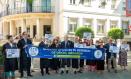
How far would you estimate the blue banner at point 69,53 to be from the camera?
2075 cm

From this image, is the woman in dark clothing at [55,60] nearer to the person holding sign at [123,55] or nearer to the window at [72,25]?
the person holding sign at [123,55]

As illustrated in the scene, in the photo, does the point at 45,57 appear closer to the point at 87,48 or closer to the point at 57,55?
the point at 57,55

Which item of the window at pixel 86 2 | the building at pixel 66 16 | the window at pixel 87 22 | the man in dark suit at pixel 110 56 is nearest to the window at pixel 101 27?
the building at pixel 66 16

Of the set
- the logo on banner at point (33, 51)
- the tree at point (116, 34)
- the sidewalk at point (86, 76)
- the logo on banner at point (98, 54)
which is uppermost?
the logo on banner at point (33, 51)

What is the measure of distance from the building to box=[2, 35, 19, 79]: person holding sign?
35.9 meters

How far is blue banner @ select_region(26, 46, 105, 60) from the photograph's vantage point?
20.8 m

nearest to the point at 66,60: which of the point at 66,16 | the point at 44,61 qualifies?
the point at 44,61

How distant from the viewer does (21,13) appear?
58.2 meters

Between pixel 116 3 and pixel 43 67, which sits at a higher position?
pixel 116 3

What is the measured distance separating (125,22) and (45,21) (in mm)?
11798

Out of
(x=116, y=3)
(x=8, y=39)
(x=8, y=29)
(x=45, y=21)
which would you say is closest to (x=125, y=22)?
(x=116, y=3)

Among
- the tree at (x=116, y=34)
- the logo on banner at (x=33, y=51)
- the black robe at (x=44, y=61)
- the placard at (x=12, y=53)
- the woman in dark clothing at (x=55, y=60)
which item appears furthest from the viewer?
the tree at (x=116, y=34)

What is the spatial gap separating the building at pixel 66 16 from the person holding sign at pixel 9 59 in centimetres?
3586

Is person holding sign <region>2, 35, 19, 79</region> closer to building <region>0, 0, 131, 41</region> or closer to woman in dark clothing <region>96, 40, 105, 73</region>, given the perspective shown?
woman in dark clothing <region>96, 40, 105, 73</region>
